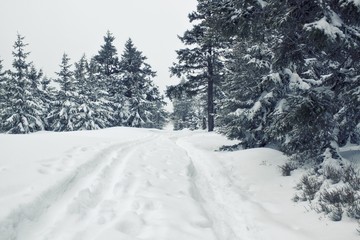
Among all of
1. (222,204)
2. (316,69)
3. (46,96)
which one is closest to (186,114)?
(46,96)

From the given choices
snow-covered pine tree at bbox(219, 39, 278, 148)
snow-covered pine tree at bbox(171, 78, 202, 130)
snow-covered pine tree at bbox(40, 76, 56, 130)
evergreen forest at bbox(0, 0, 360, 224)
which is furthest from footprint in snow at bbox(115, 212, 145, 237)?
snow-covered pine tree at bbox(171, 78, 202, 130)

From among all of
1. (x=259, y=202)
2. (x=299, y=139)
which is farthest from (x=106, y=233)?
(x=299, y=139)

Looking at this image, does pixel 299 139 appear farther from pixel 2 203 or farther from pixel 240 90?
pixel 2 203

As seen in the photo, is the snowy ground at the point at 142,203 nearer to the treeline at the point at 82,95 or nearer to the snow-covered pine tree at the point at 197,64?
the snow-covered pine tree at the point at 197,64

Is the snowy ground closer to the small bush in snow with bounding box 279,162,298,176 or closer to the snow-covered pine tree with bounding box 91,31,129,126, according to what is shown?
the small bush in snow with bounding box 279,162,298,176

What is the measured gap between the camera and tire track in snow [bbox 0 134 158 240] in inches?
169

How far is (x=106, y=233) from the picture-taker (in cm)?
435

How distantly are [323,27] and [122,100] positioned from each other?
119 feet

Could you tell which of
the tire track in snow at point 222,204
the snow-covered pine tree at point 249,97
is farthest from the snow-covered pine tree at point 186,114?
the tire track in snow at point 222,204

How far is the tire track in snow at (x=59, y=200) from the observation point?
4.29 meters

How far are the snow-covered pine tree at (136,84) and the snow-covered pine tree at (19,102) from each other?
12002 mm

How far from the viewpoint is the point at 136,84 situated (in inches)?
1561

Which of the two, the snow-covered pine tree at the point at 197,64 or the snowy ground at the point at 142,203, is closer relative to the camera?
the snowy ground at the point at 142,203

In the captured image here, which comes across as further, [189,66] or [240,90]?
[189,66]
